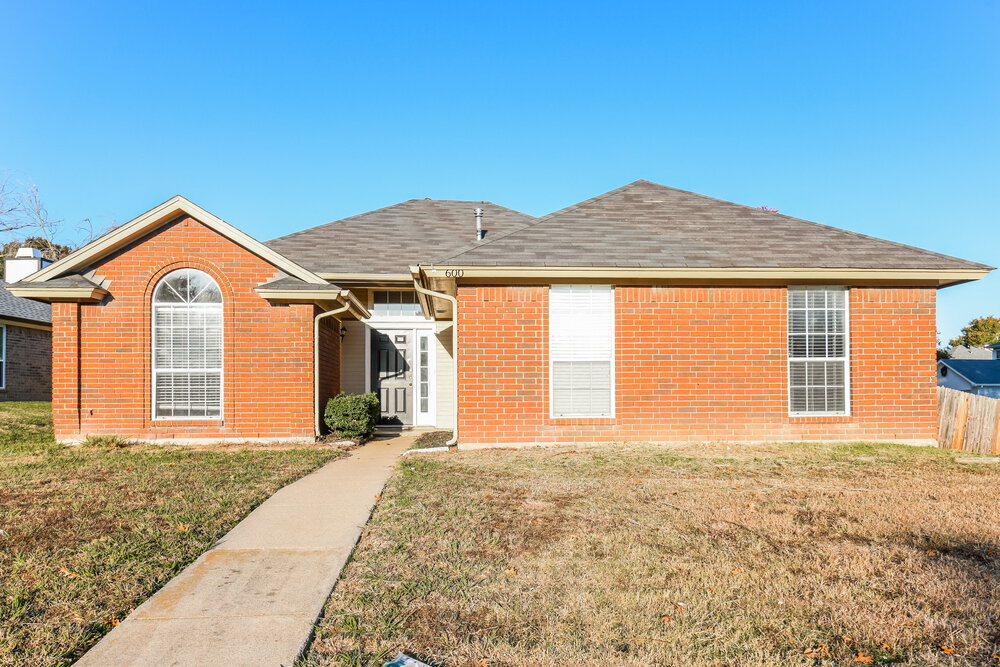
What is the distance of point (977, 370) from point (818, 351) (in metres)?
36.1

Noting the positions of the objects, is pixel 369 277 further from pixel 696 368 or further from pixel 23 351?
pixel 23 351

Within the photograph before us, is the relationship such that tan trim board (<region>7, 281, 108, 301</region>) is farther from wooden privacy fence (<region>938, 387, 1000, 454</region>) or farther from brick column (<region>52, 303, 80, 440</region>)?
wooden privacy fence (<region>938, 387, 1000, 454</region>)

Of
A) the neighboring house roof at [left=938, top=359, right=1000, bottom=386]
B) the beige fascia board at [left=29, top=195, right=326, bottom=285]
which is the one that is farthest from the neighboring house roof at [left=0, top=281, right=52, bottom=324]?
the neighboring house roof at [left=938, top=359, right=1000, bottom=386]

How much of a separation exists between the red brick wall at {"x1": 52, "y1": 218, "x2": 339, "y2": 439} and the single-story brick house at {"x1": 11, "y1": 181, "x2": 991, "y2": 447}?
1.0 inches

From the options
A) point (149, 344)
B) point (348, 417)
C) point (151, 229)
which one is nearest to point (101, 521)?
point (348, 417)

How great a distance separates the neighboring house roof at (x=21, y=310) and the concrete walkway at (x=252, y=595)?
60.8ft

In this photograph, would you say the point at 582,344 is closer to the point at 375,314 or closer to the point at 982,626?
the point at 375,314

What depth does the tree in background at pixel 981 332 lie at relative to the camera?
64000mm

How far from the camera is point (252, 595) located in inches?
173

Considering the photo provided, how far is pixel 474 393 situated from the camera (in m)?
10.7

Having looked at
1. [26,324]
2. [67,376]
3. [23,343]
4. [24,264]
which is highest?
[24,264]

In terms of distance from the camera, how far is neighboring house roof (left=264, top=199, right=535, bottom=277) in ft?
49.8

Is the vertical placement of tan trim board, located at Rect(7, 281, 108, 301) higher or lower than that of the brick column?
higher

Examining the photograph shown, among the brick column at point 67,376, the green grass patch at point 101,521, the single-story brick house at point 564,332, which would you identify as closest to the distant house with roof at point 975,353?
the single-story brick house at point 564,332
